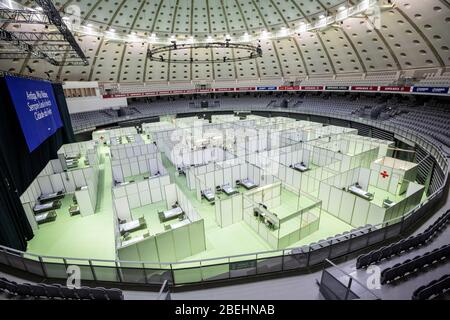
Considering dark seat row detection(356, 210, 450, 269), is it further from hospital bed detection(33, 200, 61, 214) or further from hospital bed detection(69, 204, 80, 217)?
hospital bed detection(33, 200, 61, 214)

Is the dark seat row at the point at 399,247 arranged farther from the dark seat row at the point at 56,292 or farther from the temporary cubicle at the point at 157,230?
the dark seat row at the point at 56,292

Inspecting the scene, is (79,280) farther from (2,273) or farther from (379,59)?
(379,59)

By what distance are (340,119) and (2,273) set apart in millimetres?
34675

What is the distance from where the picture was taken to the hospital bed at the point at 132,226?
11.3 metres

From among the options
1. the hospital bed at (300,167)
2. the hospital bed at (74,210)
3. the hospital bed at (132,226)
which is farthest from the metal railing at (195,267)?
the hospital bed at (300,167)

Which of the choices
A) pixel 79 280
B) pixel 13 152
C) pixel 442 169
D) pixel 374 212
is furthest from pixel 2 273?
pixel 442 169

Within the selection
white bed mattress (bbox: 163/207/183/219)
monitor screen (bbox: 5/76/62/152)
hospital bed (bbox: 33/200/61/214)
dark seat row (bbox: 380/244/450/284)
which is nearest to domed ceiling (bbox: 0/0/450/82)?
monitor screen (bbox: 5/76/62/152)

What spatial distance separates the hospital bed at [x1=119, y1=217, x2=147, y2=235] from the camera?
1133cm

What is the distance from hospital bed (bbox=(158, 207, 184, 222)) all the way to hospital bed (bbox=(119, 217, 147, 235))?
0.97 m

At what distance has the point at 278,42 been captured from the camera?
3134 centimetres

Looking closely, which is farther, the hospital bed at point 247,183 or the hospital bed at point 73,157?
the hospital bed at point 73,157

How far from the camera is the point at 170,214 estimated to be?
40.9 ft

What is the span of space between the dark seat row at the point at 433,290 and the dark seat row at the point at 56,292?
6961mm

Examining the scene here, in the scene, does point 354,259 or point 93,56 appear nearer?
point 354,259
